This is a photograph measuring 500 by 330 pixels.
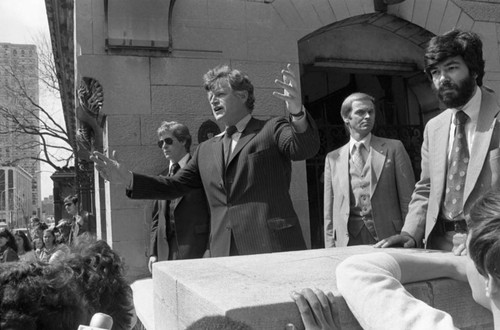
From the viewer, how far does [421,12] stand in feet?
18.5

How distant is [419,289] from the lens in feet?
4.95

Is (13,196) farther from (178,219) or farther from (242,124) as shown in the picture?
(242,124)

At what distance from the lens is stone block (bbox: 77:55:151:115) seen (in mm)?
4656

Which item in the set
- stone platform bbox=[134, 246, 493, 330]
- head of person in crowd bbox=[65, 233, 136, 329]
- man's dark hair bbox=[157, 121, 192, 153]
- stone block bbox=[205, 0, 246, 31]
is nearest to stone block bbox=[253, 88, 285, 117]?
stone block bbox=[205, 0, 246, 31]

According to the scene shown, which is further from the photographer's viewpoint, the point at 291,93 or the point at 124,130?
the point at 124,130

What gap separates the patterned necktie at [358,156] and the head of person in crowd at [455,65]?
1233 millimetres

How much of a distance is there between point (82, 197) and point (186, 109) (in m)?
7.40

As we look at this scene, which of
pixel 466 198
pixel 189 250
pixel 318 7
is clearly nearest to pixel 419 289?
pixel 466 198

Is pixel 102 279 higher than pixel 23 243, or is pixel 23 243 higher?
pixel 102 279

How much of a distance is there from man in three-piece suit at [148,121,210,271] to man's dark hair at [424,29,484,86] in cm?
180

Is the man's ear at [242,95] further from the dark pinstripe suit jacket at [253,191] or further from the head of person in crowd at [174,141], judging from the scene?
the head of person in crowd at [174,141]

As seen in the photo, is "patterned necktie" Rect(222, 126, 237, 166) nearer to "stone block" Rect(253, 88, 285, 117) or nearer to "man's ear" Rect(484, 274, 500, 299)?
"man's ear" Rect(484, 274, 500, 299)

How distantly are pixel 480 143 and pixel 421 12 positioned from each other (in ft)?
13.2

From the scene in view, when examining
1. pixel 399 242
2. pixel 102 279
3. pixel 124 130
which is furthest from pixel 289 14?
pixel 102 279
